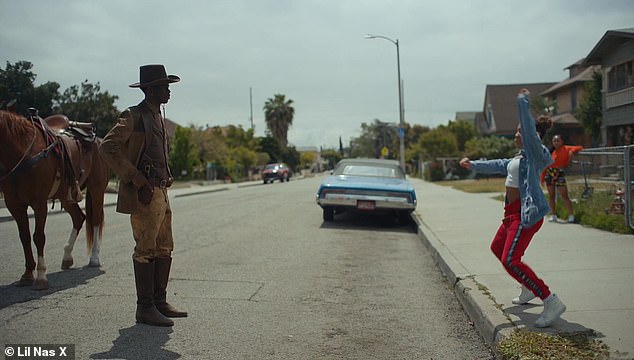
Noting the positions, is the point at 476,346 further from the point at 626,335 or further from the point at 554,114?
the point at 554,114

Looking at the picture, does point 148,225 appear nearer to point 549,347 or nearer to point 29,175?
point 29,175

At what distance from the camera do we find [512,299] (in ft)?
19.1

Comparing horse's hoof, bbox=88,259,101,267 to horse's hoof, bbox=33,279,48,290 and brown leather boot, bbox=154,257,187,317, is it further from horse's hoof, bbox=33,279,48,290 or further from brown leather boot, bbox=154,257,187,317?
brown leather boot, bbox=154,257,187,317

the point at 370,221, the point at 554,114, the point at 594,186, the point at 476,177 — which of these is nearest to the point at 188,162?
the point at 476,177

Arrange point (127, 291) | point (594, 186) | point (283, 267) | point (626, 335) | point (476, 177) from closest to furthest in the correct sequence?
point (626, 335) → point (127, 291) → point (283, 267) → point (594, 186) → point (476, 177)

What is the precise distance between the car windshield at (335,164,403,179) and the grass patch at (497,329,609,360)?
33.6 ft

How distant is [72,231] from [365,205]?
6.69 metres

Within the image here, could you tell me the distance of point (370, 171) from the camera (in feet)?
49.2

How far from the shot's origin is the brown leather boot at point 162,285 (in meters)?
5.43

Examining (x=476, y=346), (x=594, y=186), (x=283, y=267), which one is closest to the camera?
(x=476, y=346)

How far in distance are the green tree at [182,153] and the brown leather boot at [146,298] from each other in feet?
123

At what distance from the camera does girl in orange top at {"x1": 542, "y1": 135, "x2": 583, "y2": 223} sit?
11046 mm

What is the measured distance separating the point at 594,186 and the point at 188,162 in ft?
115

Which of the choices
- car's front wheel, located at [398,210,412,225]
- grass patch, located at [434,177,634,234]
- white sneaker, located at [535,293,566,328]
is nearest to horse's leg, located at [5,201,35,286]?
white sneaker, located at [535,293,566,328]
